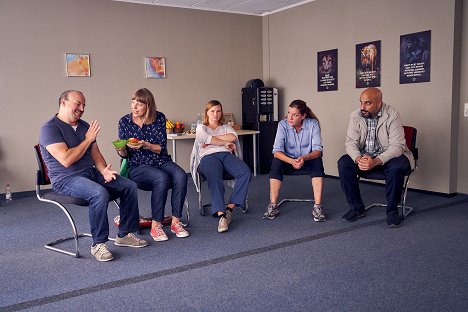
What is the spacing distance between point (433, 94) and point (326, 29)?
185cm

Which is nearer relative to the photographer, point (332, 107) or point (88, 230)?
point (88, 230)

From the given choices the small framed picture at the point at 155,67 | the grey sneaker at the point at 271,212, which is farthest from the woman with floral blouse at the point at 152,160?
the small framed picture at the point at 155,67

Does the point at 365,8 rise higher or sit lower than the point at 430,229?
higher

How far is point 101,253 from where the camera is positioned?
308 cm

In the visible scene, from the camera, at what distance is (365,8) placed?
5.46 meters

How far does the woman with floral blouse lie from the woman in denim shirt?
0.92 m

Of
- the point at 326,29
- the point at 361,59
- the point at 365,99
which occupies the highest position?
the point at 326,29

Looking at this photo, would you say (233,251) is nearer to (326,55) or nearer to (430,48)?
(430,48)

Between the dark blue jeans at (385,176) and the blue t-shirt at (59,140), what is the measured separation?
2228 mm

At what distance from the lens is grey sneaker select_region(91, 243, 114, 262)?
306 cm

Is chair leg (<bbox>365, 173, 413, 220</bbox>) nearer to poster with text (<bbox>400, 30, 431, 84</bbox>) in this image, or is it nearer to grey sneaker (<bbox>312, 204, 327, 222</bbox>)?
grey sneaker (<bbox>312, 204, 327, 222</bbox>)

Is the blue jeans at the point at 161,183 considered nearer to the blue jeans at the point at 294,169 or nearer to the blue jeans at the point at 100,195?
the blue jeans at the point at 100,195

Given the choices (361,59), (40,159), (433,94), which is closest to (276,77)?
(361,59)

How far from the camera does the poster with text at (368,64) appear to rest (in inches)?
211
